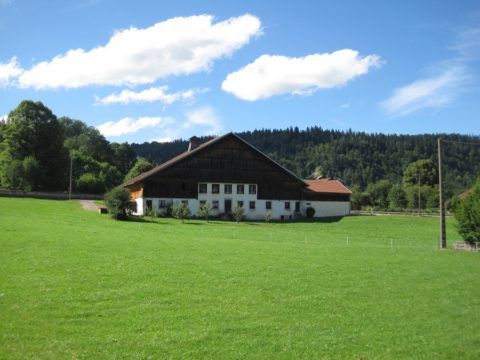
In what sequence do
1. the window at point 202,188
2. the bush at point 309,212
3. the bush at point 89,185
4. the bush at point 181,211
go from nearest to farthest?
1. the bush at point 181,211
2. the window at point 202,188
3. the bush at point 309,212
4. the bush at point 89,185

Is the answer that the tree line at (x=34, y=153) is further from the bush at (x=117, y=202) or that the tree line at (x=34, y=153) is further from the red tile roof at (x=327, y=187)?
the red tile roof at (x=327, y=187)

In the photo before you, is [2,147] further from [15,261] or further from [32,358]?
[32,358]

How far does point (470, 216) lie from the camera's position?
1387 inches

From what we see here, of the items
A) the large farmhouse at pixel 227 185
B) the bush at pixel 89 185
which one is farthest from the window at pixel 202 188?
the bush at pixel 89 185

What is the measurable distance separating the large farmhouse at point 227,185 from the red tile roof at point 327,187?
1.48 m

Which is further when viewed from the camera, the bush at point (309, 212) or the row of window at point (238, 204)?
the bush at point (309, 212)

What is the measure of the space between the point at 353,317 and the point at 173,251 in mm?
12120

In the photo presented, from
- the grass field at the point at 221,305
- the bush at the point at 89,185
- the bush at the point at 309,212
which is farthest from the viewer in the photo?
the bush at the point at 89,185

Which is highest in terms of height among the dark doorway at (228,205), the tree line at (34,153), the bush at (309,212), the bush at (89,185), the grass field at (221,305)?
the tree line at (34,153)

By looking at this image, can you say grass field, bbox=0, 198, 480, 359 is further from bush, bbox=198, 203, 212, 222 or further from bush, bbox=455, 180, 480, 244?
bush, bbox=198, 203, 212, 222

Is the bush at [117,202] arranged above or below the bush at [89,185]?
below

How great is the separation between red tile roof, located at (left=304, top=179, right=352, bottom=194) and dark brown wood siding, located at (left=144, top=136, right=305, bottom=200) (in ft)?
12.5

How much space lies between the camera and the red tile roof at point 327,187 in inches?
2757

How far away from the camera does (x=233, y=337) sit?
36.9ft
